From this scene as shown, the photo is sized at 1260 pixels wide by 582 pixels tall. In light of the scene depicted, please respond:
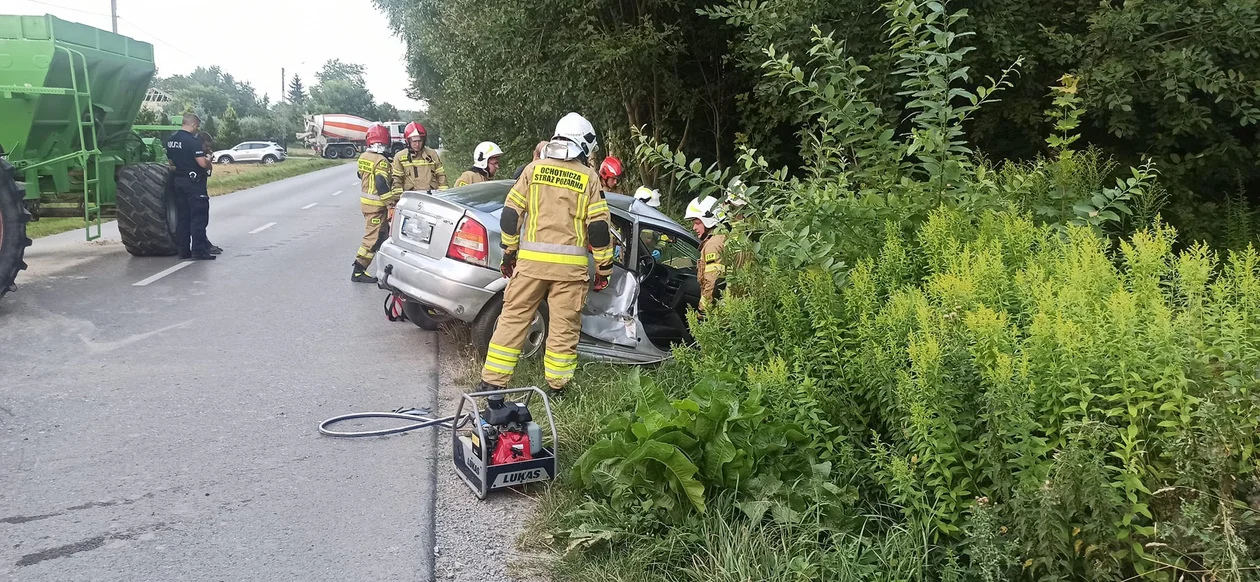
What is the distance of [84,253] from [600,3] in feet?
22.9

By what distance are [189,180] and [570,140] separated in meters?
7.21

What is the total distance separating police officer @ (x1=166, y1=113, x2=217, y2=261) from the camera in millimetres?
11031

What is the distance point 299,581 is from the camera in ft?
11.6

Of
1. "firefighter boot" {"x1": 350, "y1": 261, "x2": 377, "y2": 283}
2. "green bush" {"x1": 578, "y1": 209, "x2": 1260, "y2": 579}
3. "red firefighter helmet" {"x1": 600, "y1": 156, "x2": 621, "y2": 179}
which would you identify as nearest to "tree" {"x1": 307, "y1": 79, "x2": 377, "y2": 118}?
"firefighter boot" {"x1": 350, "y1": 261, "x2": 377, "y2": 283}

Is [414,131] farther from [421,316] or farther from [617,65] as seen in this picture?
[421,316]

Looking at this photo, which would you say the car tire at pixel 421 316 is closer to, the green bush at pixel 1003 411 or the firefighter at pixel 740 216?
the firefighter at pixel 740 216

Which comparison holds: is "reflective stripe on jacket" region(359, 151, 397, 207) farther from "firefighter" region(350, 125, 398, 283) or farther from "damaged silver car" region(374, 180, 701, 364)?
"damaged silver car" region(374, 180, 701, 364)

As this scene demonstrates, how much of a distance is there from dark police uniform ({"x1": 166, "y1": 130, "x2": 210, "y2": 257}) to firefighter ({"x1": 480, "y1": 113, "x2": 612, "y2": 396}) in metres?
6.92

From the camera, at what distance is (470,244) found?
654cm

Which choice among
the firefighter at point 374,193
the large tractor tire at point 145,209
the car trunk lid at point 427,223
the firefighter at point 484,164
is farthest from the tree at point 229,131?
the car trunk lid at point 427,223

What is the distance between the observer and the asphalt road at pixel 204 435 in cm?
378

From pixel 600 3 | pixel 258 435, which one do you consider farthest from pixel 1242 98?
pixel 258 435

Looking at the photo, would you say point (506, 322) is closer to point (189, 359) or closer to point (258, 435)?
point (258, 435)

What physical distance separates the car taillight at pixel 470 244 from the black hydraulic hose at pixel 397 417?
1249 mm
